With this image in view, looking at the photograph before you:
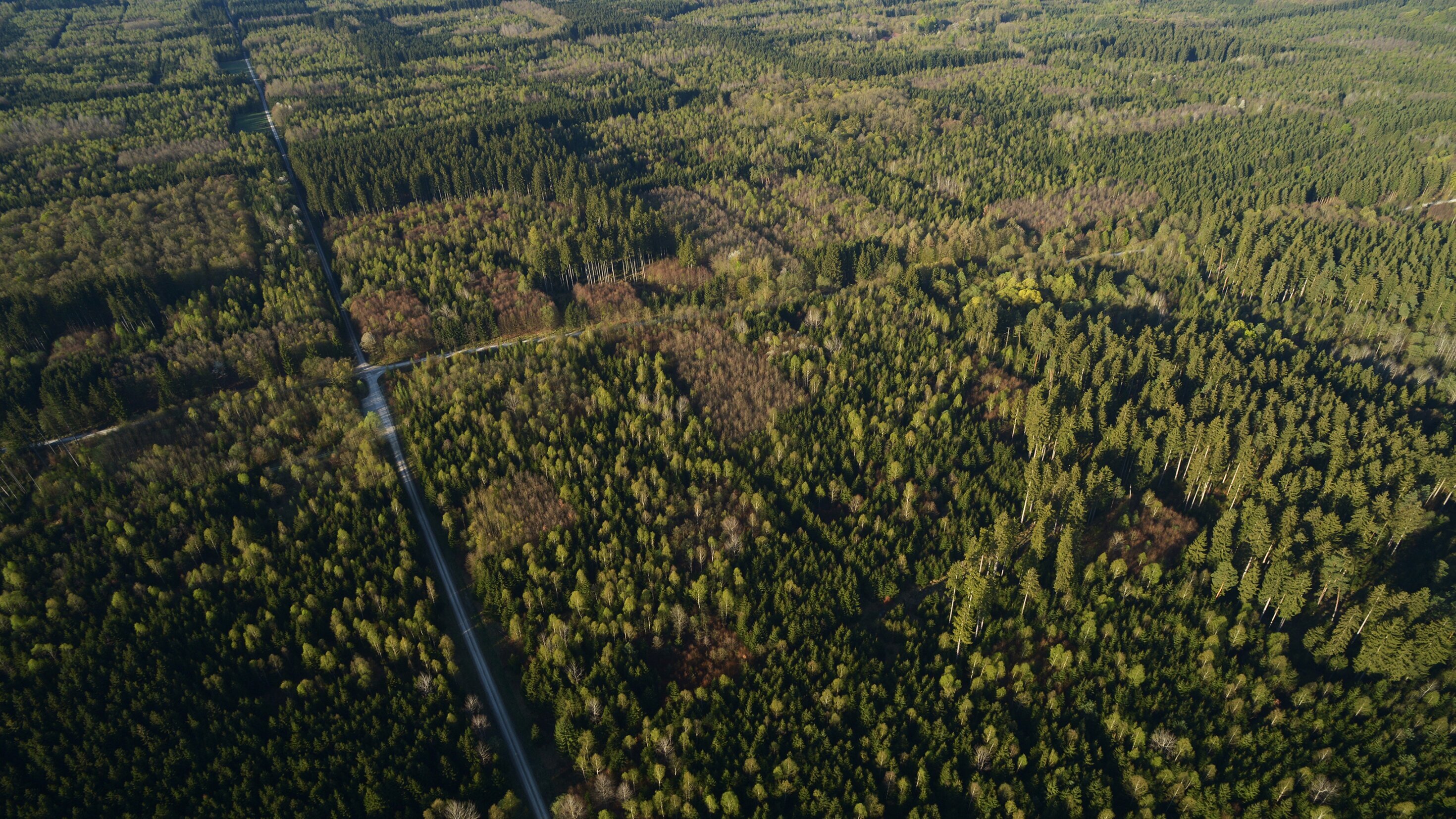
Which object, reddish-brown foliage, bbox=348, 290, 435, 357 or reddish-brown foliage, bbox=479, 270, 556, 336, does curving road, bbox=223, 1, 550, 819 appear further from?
reddish-brown foliage, bbox=479, 270, 556, 336

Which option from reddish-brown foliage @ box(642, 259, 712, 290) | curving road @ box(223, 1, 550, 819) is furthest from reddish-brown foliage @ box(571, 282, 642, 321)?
curving road @ box(223, 1, 550, 819)

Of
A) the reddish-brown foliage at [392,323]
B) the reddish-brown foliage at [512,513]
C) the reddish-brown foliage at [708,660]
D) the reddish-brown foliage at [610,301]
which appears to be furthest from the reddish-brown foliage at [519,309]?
the reddish-brown foliage at [708,660]

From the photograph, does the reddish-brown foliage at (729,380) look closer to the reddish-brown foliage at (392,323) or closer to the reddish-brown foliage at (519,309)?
the reddish-brown foliage at (519,309)

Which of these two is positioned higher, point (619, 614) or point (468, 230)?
point (468, 230)

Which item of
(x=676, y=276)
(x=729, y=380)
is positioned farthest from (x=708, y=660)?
(x=676, y=276)

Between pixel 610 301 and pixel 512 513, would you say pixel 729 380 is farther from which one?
pixel 512 513

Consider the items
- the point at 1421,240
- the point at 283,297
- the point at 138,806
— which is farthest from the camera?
the point at 1421,240

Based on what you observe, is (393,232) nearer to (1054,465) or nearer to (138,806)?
(138,806)

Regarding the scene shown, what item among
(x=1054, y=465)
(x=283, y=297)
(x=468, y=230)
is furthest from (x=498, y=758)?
(x=468, y=230)
